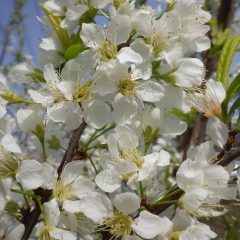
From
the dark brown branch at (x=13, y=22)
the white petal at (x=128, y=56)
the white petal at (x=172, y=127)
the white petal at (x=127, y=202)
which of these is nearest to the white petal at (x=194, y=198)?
the white petal at (x=127, y=202)

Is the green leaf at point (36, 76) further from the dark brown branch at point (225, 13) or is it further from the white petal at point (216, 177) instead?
the dark brown branch at point (225, 13)

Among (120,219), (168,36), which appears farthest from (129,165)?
(168,36)

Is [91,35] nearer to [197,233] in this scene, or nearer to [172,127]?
[172,127]

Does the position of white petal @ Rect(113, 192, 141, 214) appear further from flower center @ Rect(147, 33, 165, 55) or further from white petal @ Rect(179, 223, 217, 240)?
flower center @ Rect(147, 33, 165, 55)

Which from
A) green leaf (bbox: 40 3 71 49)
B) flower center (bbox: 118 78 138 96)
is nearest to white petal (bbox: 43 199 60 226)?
flower center (bbox: 118 78 138 96)

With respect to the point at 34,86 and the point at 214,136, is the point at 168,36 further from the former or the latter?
the point at 34,86

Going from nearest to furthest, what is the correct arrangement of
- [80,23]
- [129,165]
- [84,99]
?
[129,165] < [84,99] < [80,23]
